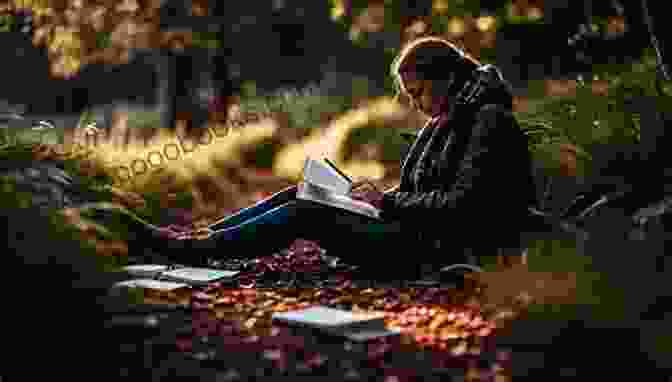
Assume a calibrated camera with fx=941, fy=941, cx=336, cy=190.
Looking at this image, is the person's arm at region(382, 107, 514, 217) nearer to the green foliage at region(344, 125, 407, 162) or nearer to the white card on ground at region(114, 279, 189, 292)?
the white card on ground at region(114, 279, 189, 292)

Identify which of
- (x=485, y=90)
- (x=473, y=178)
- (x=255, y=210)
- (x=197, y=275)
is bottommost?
(x=197, y=275)

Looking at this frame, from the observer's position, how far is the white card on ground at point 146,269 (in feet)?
14.0

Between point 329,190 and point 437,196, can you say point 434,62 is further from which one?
point 329,190

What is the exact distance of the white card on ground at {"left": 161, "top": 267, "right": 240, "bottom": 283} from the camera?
14.1 ft

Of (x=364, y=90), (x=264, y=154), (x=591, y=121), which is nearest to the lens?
(x=591, y=121)

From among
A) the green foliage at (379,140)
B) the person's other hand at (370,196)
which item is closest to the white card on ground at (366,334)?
the person's other hand at (370,196)

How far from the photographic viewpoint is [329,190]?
416 centimetres

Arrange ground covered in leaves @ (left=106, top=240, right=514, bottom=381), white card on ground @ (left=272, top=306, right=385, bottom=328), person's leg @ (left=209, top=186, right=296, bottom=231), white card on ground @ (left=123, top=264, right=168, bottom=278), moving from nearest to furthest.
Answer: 1. ground covered in leaves @ (left=106, top=240, right=514, bottom=381)
2. white card on ground @ (left=272, top=306, right=385, bottom=328)
3. white card on ground @ (left=123, top=264, right=168, bottom=278)
4. person's leg @ (left=209, top=186, right=296, bottom=231)

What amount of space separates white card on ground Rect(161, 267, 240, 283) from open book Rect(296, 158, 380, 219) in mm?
591

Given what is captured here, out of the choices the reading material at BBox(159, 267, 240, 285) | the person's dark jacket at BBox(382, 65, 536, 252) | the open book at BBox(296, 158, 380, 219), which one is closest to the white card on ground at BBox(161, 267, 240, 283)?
the reading material at BBox(159, 267, 240, 285)

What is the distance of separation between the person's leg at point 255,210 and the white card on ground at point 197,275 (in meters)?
0.22

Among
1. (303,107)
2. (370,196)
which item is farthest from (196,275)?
(303,107)

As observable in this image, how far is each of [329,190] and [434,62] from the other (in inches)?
28.6

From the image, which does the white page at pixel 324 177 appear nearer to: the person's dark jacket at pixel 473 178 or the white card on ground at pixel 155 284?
the person's dark jacket at pixel 473 178
